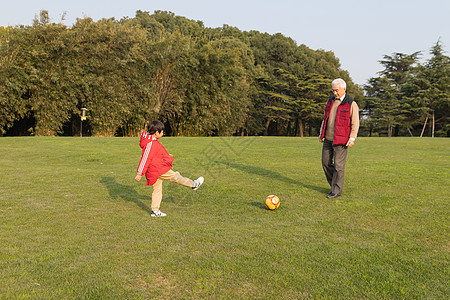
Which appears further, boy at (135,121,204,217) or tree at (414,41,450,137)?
tree at (414,41,450,137)

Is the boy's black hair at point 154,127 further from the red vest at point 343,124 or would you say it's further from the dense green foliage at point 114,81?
the dense green foliage at point 114,81

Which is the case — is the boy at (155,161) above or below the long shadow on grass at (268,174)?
above

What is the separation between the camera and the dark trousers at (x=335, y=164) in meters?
7.19

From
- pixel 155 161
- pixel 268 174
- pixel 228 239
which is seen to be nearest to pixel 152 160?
pixel 155 161

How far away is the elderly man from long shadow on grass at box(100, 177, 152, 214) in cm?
384

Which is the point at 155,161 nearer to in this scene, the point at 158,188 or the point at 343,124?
the point at 158,188

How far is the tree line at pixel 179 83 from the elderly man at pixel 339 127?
79.2 ft

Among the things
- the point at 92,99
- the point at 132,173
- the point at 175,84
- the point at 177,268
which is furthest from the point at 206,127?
the point at 177,268

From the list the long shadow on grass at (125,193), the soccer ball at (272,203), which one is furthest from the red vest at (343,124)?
the long shadow on grass at (125,193)

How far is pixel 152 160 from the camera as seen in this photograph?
590 cm

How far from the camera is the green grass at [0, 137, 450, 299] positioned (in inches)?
131

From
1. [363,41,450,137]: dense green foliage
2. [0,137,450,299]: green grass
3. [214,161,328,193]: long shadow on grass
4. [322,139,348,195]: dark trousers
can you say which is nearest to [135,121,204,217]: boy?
[0,137,450,299]: green grass

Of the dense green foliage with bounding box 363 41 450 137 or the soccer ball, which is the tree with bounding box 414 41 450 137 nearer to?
the dense green foliage with bounding box 363 41 450 137

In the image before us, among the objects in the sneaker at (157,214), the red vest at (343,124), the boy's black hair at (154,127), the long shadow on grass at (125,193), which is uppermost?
the red vest at (343,124)
